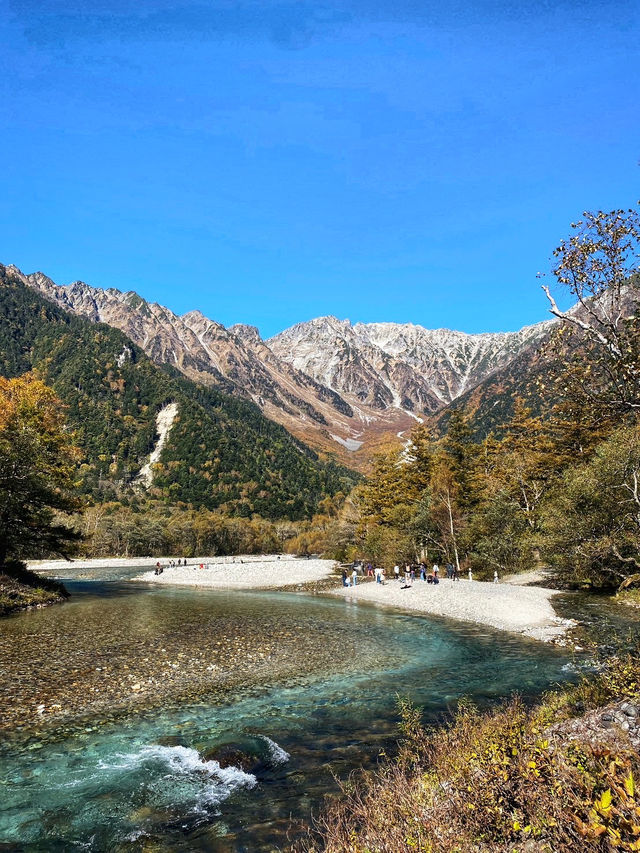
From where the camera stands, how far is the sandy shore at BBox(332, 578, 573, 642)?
90.7ft

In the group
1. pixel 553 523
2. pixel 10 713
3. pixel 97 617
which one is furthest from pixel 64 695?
pixel 553 523

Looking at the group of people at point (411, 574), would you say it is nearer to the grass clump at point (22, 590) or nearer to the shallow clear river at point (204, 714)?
the shallow clear river at point (204, 714)

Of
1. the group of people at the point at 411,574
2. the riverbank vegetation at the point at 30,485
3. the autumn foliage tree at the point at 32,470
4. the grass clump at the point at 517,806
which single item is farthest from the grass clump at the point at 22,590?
the grass clump at the point at 517,806

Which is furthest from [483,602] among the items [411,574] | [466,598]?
[411,574]

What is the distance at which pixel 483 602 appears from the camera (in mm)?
36438

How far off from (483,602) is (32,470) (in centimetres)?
3515

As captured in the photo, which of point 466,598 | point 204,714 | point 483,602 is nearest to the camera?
point 204,714

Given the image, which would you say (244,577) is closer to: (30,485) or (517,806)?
(30,485)

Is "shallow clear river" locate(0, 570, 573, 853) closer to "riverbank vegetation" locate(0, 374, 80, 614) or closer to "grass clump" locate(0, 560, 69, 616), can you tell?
"grass clump" locate(0, 560, 69, 616)

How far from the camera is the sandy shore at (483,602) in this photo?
2764 centimetres

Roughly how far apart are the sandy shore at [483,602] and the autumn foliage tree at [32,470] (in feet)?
93.6

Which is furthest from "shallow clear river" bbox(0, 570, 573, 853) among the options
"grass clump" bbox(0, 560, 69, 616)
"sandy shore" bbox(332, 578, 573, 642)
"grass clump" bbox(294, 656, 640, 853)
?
"grass clump" bbox(0, 560, 69, 616)

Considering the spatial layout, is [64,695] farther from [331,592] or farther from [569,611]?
[331,592]

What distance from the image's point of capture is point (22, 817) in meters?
8.65
